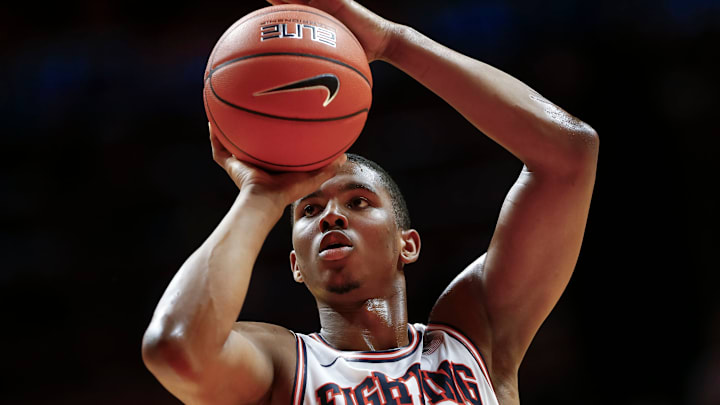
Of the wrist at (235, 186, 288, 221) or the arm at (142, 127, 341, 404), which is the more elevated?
the wrist at (235, 186, 288, 221)

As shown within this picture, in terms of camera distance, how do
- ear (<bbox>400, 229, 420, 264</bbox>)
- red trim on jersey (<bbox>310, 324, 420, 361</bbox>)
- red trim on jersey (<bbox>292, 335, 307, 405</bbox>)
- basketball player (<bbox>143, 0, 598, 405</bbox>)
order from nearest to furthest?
basketball player (<bbox>143, 0, 598, 405</bbox>) → red trim on jersey (<bbox>292, 335, 307, 405</bbox>) → red trim on jersey (<bbox>310, 324, 420, 361</bbox>) → ear (<bbox>400, 229, 420, 264</bbox>)

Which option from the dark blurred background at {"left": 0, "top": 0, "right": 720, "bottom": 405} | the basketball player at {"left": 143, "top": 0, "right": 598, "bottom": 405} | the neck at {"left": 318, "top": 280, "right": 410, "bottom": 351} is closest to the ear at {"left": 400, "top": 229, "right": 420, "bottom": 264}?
the basketball player at {"left": 143, "top": 0, "right": 598, "bottom": 405}

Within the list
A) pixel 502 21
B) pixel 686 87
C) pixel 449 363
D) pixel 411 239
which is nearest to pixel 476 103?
pixel 411 239

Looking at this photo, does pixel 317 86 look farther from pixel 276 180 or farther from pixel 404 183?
pixel 404 183

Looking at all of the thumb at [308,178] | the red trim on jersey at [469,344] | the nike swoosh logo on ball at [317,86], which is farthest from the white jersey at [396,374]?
the nike swoosh logo on ball at [317,86]

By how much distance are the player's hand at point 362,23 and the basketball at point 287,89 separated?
0.16 metres

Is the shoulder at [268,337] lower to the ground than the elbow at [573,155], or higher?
lower

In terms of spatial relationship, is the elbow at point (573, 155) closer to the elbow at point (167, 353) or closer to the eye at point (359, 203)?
the eye at point (359, 203)

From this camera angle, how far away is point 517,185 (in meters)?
2.73

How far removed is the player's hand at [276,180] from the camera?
229cm

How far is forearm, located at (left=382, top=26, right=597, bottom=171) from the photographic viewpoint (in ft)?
8.38

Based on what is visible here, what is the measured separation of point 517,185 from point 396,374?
2.75 ft

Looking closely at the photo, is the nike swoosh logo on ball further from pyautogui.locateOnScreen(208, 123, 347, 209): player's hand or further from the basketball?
pyautogui.locateOnScreen(208, 123, 347, 209): player's hand

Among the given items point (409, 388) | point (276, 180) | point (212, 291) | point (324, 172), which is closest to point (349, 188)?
point (324, 172)
